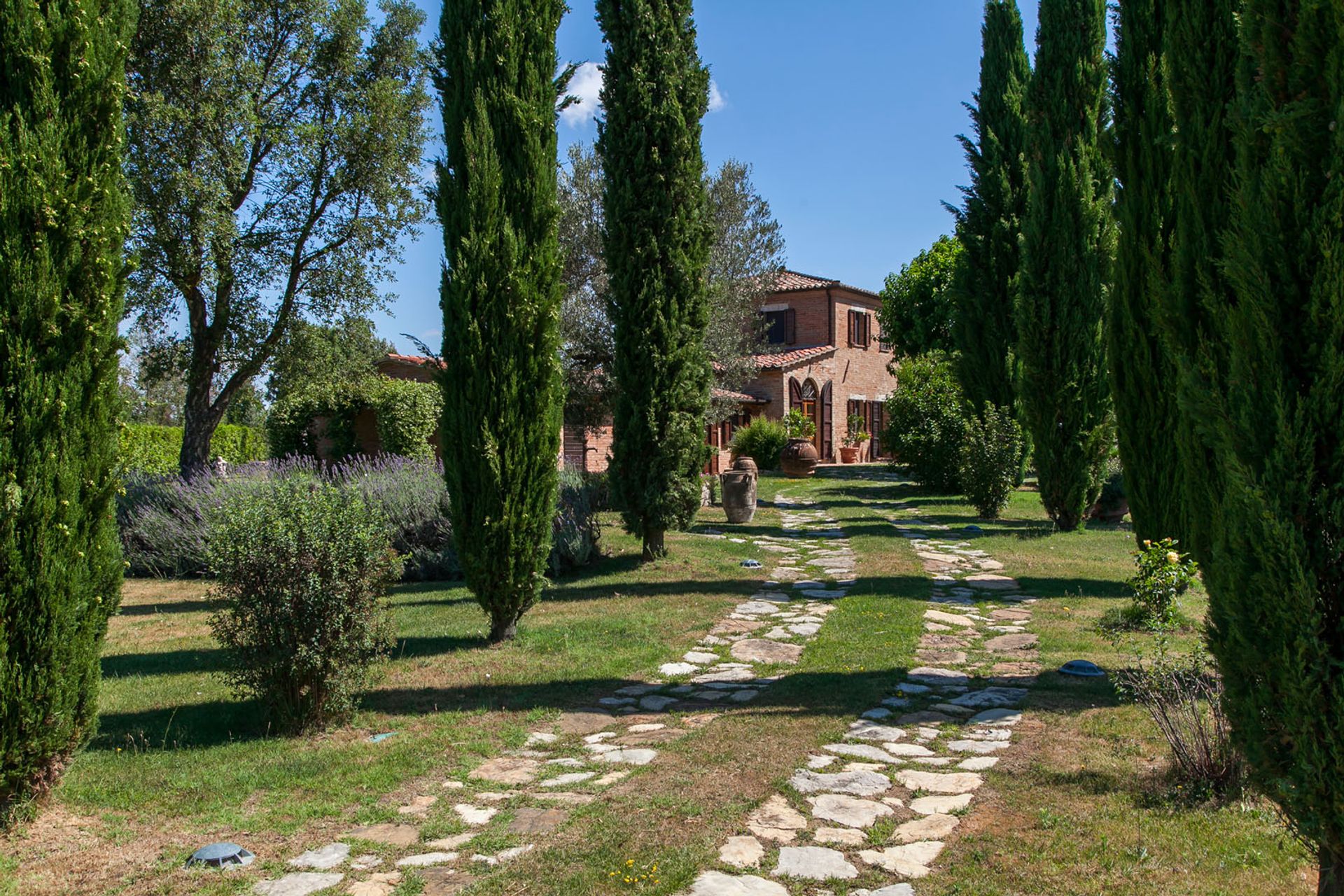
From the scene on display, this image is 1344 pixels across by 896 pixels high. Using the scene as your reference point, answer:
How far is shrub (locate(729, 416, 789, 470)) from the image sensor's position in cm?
2748

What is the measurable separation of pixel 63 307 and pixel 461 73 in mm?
4272

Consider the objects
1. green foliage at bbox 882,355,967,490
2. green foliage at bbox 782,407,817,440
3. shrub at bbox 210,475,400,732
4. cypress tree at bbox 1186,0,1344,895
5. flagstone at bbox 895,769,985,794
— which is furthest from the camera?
green foliage at bbox 782,407,817,440

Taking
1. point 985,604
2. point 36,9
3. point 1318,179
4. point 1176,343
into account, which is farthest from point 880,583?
point 36,9

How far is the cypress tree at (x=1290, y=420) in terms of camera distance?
8.54 feet

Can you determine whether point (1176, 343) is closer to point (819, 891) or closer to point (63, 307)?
point (819, 891)

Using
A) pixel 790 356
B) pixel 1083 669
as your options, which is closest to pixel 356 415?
pixel 790 356

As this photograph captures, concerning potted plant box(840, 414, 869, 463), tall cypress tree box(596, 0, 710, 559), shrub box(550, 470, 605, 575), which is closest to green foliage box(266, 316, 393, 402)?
shrub box(550, 470, 605, 575)

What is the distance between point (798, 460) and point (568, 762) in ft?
69.1

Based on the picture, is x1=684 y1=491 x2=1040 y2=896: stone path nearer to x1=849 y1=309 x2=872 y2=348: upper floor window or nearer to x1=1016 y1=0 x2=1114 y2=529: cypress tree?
x1=1016 y1=0 x2=1114 y2=529: cypress tree

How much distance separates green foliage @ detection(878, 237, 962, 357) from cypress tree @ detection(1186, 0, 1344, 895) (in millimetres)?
24617

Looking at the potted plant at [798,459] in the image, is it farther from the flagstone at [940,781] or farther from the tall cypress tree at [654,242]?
the flagstone at [940,781]

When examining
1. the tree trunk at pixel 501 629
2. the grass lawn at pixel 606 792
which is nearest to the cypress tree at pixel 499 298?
the tree trunk at pixel 501 629

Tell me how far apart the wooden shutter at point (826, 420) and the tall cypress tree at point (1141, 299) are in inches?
1008

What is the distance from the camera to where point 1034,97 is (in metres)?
13.4
